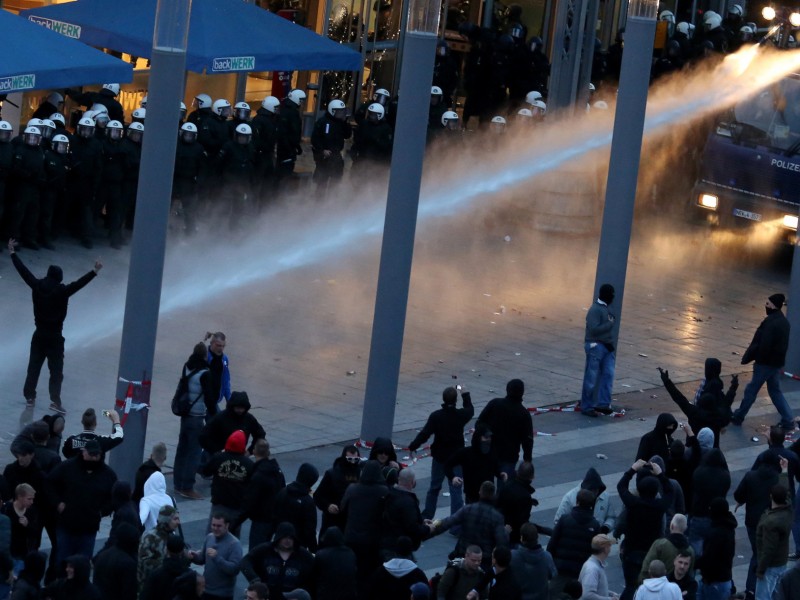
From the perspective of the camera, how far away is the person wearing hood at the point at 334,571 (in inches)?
436

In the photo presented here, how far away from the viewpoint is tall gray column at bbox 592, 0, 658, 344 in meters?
18.8

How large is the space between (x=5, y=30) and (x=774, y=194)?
11.3 meters

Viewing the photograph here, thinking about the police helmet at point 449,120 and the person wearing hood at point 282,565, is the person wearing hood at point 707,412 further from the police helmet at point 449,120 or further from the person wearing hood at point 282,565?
the police helmet at point 449,120

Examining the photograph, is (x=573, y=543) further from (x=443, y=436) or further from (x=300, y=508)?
(x=443, y=436)

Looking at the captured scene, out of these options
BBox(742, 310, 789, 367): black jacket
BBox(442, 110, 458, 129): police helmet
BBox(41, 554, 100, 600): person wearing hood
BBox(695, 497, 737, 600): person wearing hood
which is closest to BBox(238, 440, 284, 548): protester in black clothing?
BBox(41, 554, 100, 600): person wearing hood

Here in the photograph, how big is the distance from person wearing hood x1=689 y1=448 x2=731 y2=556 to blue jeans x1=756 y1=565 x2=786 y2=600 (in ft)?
1.63

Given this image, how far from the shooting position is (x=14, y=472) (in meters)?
12.0

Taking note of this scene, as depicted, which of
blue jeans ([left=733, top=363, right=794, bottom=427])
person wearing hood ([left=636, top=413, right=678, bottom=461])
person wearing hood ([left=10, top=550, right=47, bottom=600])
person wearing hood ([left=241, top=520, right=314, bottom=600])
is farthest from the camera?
blue jeans ([left=733, top=363, right=794, bottom=427])

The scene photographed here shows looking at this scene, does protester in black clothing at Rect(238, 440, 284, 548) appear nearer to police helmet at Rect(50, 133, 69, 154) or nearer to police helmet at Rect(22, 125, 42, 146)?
police helmet at Rect(22, 125, 42, 146)

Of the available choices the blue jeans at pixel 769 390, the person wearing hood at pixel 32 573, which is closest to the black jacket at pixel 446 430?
the person wearing hood at pixel 32 573

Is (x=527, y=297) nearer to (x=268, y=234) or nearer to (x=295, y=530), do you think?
(x=268, y=234)

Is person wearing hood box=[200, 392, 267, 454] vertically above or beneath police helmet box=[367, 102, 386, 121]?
beneath

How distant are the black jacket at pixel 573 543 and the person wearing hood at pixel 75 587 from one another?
3.41 metres

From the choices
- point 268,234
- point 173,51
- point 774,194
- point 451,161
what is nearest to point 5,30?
point 268,234
